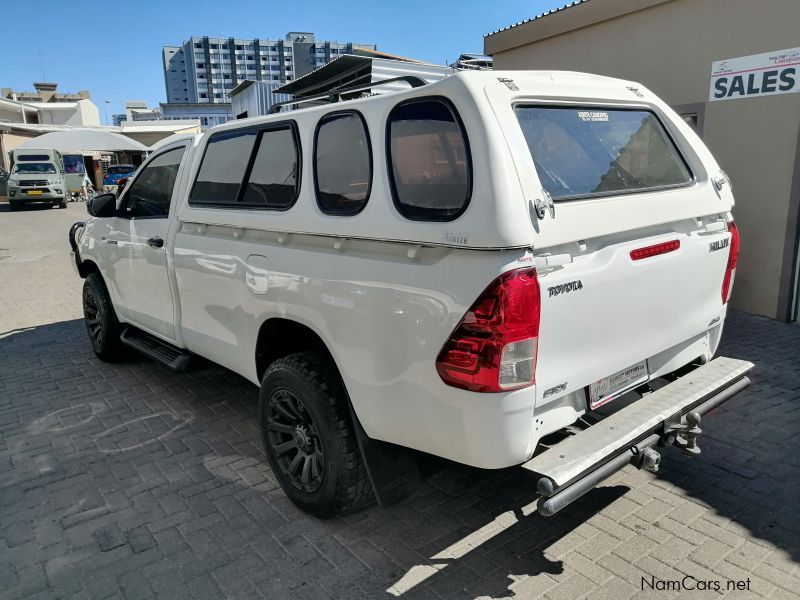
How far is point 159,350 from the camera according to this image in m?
4.56

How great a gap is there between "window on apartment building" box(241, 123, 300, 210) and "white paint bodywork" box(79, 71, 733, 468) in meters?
0.07

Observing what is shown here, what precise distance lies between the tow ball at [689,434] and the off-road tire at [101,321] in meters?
4.58

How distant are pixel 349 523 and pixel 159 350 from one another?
2252mm

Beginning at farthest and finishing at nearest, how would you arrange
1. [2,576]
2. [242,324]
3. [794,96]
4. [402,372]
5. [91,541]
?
[794,96], [242,324], [91,541], [2,576], [402,372]

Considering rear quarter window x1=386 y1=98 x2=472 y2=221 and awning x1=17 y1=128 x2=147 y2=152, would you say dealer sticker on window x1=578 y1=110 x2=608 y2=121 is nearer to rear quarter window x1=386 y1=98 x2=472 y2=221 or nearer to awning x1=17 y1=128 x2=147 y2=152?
rear quarter window x1=386 y1=98 x2=472 y2=221

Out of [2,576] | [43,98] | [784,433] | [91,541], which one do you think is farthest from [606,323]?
[43,98]

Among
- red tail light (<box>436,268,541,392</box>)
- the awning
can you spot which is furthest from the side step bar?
the awning

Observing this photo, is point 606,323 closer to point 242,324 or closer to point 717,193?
point 717,193

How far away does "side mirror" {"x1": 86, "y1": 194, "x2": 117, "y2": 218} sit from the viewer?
487 cm

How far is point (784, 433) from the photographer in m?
3.94

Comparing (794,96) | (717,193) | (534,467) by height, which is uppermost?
(794,96)

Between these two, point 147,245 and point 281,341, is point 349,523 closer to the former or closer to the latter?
point 281,341

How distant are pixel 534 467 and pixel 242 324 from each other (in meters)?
1.92

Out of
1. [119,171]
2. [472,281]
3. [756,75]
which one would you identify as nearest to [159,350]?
[472,281]
